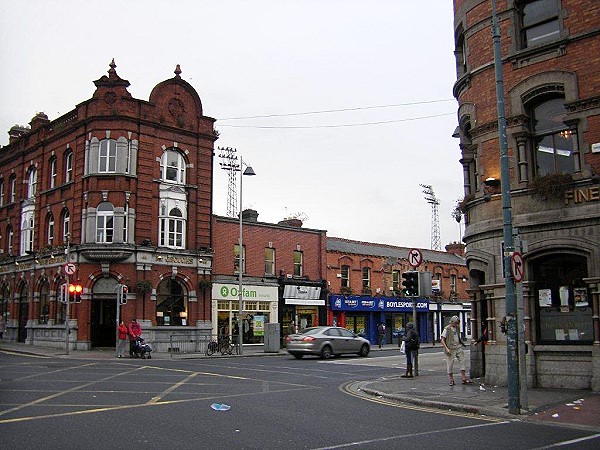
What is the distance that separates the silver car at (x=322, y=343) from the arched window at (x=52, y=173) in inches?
727

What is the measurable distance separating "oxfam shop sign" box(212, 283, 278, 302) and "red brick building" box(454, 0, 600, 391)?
22.3 metres

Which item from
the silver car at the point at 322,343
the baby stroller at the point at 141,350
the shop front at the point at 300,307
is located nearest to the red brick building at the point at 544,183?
the silver car at the point at 322,343

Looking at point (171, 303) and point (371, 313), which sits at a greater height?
point (171, 303)

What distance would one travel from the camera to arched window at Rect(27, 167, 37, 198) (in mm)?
39500

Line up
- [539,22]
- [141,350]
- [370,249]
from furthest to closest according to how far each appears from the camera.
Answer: [370,249] → [141,350] → [539,22]

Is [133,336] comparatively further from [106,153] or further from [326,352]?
[106,153]

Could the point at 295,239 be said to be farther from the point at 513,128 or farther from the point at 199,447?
the point at 199,447

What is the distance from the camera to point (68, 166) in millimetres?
36469

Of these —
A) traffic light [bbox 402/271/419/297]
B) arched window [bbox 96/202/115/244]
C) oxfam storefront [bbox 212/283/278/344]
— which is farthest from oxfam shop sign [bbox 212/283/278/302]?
traffic light [bbox 402/271/419/297]

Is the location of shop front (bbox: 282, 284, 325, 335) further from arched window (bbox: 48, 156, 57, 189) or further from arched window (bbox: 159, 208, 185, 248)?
arched window (bbox: 48, 156, 57, 189)

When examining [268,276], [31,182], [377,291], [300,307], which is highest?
[31,182]

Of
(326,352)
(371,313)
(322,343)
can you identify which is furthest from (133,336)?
(371,313)

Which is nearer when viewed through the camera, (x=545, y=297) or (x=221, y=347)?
(x=545, y=297)

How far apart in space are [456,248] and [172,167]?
31.4 meters
